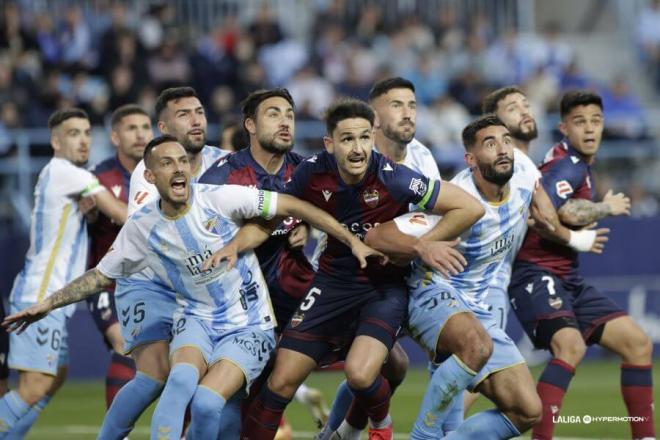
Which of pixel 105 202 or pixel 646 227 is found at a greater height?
pixel 105 202

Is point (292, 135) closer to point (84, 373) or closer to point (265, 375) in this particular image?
point (265, 375)

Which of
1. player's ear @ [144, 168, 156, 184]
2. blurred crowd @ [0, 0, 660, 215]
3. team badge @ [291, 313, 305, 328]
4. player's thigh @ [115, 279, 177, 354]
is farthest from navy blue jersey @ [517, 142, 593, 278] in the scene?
blurred crowd @ [0, 0, 660, 215]

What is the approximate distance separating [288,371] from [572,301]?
2565 millimetres

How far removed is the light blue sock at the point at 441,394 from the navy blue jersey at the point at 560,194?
1.86 m

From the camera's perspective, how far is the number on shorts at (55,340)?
10109 mm

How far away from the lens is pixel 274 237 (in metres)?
9.43

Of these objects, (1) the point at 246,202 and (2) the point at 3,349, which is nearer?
(1) the point at 246,202

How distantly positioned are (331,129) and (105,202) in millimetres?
2322

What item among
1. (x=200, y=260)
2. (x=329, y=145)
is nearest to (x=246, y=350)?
(x=200, y=260)

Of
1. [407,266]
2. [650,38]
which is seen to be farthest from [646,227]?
[407,266]

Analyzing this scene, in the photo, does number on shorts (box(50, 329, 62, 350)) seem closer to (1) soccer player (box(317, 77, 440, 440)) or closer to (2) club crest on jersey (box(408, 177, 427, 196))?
(1) soccer player (box(317, 77, 440, 440))

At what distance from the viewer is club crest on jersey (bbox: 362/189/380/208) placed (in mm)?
8727

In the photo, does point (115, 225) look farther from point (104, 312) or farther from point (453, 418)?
point (453, 418)

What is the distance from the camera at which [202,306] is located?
872 centimetres
